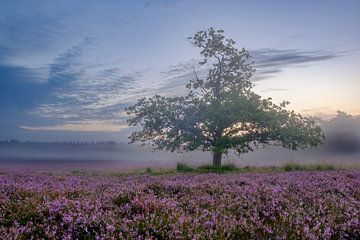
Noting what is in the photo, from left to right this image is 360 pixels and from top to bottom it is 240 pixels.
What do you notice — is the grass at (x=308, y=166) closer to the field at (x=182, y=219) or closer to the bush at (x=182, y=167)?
the bush at (x=182, y=167)

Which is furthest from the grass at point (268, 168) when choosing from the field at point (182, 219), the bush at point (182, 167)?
the field at point (182, 219)

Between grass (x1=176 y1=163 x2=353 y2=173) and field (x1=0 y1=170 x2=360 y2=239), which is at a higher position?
grass (x1=176 y1=163 x2=353 y2=173)

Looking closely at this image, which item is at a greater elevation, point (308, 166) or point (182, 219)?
point (308, 166)

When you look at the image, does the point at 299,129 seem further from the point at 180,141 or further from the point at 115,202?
the point at 115,202

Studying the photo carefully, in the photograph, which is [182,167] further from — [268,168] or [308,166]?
[308,166]

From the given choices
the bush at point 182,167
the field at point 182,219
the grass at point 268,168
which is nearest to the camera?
the field at point 182,219

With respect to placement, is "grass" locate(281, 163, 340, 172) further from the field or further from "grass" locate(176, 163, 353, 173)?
the field

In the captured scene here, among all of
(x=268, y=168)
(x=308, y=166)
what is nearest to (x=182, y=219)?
(x=268, y=168)

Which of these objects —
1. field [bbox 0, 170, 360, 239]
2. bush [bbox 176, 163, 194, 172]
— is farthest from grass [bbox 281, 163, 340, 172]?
field [bbox 0, 170, 360, 239]

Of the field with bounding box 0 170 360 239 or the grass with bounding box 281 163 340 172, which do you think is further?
the grass with bounding box 281 163 340 172

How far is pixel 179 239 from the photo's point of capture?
14.0 feet

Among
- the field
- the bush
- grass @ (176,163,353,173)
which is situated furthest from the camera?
the bush

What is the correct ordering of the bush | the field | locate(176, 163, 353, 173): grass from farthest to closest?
the bush
locate(176, 163, 353, 173): grass
the field

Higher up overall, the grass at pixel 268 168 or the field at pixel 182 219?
the grass at pixel 268 168
